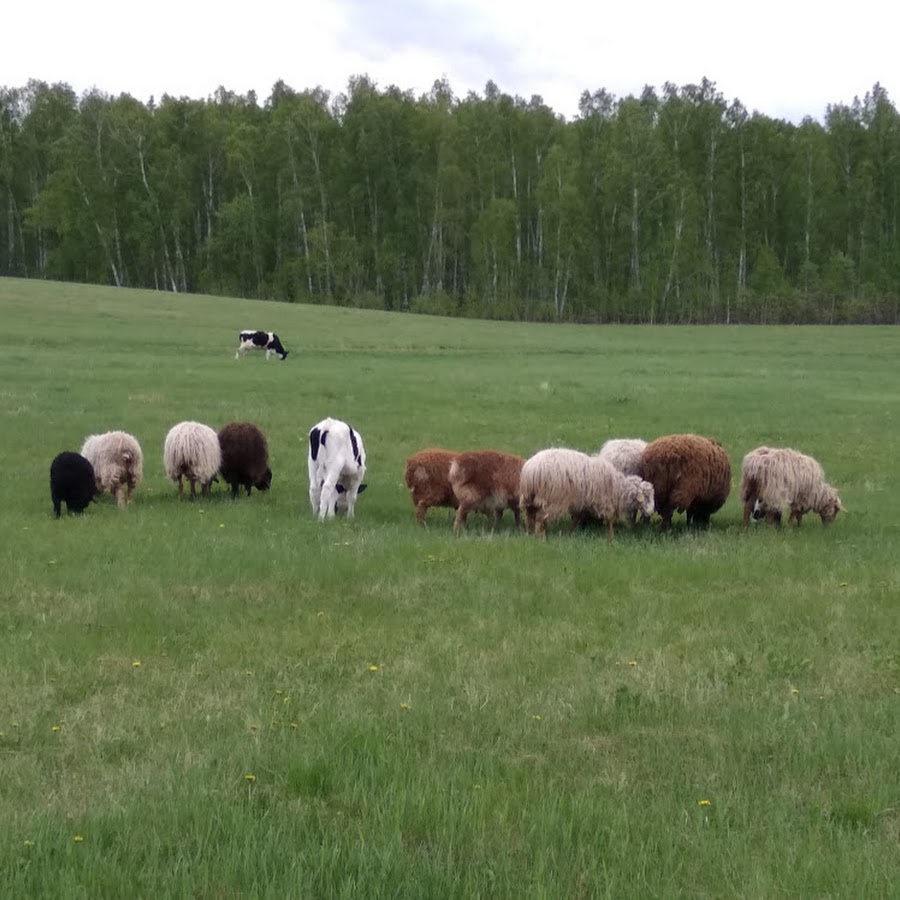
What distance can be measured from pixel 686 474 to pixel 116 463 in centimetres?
815

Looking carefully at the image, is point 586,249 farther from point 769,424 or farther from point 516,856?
point 516,856

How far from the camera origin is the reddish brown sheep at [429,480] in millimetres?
13445

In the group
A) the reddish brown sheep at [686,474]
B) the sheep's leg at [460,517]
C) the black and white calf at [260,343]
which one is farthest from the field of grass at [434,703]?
the black and white calf at [260,343]

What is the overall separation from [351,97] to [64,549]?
87938 mm

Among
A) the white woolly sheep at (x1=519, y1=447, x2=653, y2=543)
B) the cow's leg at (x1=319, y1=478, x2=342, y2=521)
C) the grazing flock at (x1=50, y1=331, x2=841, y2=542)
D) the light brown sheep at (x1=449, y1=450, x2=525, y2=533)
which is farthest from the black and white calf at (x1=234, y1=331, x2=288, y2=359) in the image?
the white woolly sheep at (x1=519, y1=447, x2=653, y2=543)

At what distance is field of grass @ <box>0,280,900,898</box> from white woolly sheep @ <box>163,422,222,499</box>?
1.69 feet

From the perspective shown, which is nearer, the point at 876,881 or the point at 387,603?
the point at 876,881

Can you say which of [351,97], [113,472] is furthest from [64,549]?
[351,97]

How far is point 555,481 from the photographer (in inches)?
497

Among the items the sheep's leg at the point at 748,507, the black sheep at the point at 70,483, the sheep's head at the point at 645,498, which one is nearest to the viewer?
the sheep's head at the point at 645,498

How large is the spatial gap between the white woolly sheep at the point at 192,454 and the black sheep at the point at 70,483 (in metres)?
1.51

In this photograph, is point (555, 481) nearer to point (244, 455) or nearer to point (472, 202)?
point (244, 455)

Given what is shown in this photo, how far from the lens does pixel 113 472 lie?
47.6ft

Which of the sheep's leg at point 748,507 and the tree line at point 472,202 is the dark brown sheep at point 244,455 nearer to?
the sheep's leg at point 748,507
